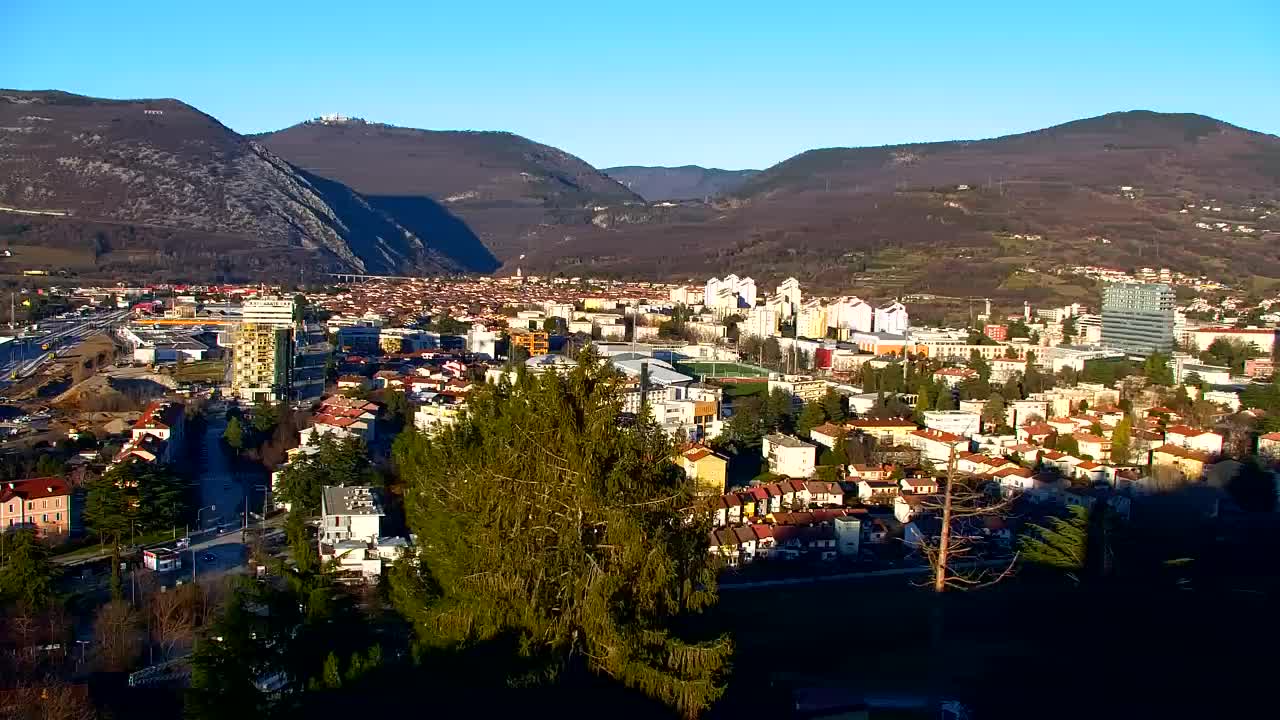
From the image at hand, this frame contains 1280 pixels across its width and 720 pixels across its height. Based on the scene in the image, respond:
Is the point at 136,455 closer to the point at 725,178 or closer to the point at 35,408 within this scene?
the point at 35,408

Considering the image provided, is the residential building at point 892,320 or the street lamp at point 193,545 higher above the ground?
the residential building at point 892,320

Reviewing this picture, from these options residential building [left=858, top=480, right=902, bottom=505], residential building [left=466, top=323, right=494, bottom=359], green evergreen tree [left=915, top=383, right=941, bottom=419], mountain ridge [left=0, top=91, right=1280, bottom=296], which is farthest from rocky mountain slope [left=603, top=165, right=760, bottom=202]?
residential building [left=858, top=480, right=902, bottom=505]

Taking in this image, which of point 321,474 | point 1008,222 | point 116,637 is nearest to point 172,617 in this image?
point 116,637

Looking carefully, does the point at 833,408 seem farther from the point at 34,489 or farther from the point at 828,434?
the point at 34,489

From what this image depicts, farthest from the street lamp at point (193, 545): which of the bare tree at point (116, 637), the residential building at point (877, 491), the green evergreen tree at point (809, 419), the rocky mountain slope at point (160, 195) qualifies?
the rocky mountain slope at point (160, 195)

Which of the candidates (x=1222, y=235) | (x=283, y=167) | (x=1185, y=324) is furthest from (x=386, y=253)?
(x=1185, y=324)

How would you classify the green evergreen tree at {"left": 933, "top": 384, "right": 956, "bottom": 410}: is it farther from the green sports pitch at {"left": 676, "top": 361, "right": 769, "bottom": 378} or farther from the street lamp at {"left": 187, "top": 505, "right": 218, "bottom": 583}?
the street lamp at {"left": 187, "top": 505, "right": 218, "bottom": 583}

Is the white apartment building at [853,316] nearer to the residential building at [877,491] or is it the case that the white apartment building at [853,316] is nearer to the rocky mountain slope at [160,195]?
the residential building at [877,491]

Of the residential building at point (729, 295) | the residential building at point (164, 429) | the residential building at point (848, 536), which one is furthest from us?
the residential building at point (729, 295)
